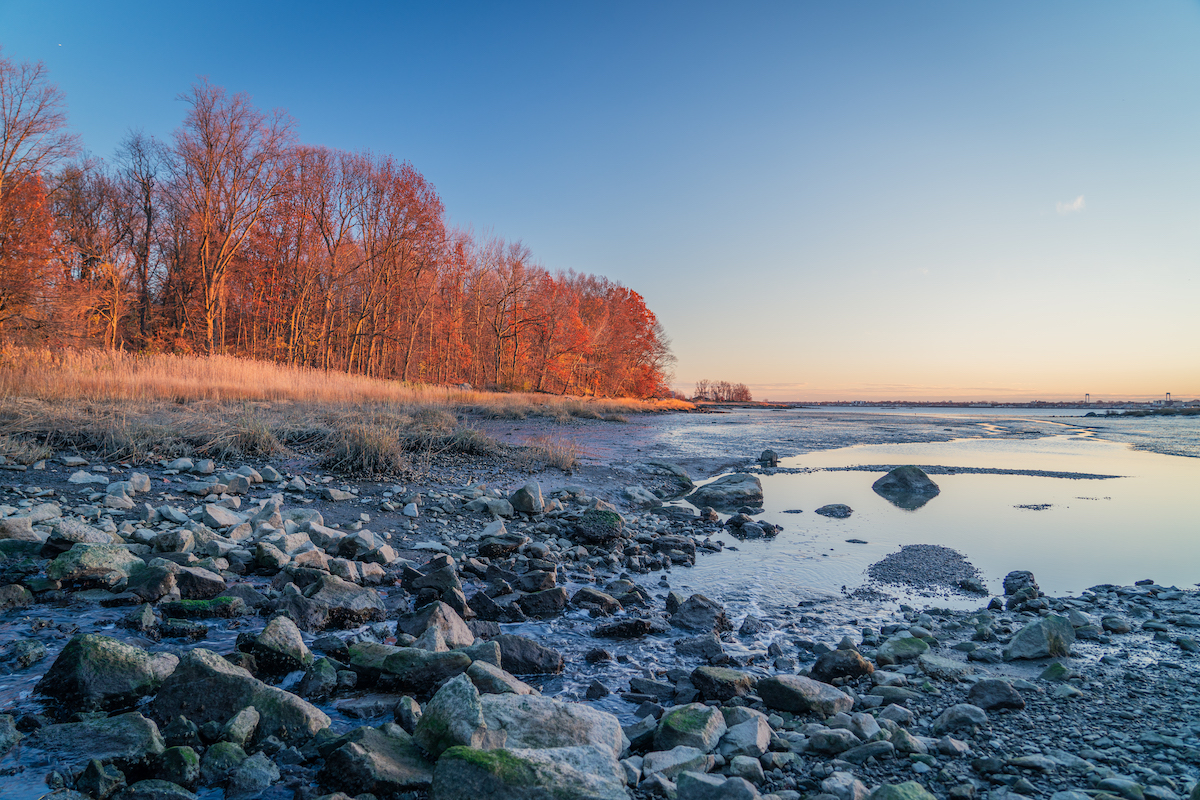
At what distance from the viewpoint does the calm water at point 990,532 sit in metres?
4.52

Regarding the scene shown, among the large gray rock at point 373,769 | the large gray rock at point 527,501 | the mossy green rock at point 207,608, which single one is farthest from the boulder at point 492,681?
the large gray rock at point 527,501

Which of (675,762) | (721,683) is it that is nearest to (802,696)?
(721,683)

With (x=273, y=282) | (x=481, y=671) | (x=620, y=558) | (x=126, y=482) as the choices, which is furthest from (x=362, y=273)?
(x=481, y=671)

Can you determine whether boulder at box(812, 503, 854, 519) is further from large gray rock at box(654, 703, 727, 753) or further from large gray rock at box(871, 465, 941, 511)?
large gray rock at box(654, 703, 727, 753)

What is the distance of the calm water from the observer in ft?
14.8

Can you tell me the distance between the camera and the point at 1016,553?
5363 mm

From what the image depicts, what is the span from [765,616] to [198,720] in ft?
10.1

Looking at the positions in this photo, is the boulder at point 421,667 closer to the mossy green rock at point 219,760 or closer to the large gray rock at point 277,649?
the large gray rock at point 277,649

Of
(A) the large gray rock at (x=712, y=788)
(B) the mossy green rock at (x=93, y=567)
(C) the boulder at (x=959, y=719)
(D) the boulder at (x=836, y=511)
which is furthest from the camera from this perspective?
(D) the boulder at (x=836, y=511)

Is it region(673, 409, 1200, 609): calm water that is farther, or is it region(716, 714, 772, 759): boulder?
region(673, 409, 1200, 609): calm water

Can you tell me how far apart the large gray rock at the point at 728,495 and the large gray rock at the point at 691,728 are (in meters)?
5.17

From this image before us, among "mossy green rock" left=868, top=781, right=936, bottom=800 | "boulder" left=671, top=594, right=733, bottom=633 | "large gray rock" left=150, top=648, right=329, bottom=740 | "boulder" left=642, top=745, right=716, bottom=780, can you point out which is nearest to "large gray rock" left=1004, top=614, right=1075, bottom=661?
"boulder" left=671, top=594, right=733, bottom=633

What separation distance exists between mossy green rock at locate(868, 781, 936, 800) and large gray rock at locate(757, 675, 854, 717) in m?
0.60

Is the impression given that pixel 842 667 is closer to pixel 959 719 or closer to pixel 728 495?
pixel 959 719
